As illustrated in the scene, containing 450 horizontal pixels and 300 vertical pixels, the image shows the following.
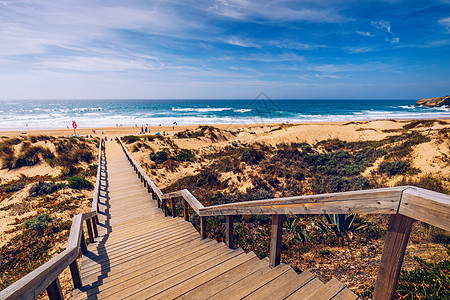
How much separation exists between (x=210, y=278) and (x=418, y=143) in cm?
1611

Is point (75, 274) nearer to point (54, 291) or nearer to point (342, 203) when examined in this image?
point (54, 291)

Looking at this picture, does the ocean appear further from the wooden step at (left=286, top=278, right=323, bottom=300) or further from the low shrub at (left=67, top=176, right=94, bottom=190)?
the wooden step at (left=286, top=278, right=323, bottom=300)

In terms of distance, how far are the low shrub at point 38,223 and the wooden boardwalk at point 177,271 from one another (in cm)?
271

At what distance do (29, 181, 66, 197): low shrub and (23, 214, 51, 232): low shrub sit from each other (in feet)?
9.76

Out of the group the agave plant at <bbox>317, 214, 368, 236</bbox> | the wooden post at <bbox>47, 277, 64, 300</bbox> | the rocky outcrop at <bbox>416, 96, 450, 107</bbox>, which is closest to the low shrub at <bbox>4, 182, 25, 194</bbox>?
the wooden post at <bbox>47, 277, 64, 300</bbox>

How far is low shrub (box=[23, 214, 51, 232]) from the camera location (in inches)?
288

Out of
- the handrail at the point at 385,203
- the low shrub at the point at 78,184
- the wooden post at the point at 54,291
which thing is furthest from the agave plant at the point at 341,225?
the low shrub at the point at 78,184

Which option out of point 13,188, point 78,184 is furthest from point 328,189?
point 13,188

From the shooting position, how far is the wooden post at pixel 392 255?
4.82ft

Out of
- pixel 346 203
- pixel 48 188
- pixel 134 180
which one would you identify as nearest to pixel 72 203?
pixel 48 188

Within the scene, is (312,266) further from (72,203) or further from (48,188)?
(48,188)

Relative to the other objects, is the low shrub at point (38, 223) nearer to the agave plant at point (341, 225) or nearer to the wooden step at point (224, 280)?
the wooden step at point (224, 280)

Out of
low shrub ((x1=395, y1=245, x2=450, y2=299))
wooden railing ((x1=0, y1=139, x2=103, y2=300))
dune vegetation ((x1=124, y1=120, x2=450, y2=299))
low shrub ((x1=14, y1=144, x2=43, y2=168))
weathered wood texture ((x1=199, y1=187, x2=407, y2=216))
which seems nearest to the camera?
weathered wood texture ((x1=199, y1=187, x2=407, y2=216))

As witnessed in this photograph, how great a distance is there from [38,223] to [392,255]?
394 inches
